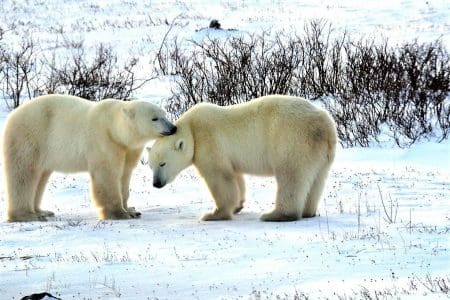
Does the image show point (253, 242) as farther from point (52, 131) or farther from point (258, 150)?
point (52, 131)

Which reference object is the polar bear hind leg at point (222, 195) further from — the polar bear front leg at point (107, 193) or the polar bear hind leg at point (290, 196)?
the polar bear front leg at point (107, 193)

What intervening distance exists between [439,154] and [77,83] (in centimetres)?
773

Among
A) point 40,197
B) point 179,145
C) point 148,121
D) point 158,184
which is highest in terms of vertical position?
point 148,121

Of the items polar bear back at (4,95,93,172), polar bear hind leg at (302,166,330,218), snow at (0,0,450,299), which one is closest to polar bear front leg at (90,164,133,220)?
snow at (0,0,450,299)

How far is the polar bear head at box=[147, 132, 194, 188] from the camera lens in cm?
727

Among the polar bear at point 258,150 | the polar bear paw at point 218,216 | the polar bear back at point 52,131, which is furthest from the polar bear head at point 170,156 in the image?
the polar bear back at point 52,131

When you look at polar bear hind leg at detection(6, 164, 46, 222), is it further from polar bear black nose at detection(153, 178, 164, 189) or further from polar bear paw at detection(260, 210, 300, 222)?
polar bear paw at detection(260, 210, 300, 222)

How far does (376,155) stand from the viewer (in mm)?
10758

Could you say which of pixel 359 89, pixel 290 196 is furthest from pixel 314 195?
pixel 359 89

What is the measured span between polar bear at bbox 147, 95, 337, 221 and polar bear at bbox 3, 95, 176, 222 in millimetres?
269

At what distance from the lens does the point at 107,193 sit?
24.4 feet

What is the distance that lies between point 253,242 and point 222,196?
4.62 ft

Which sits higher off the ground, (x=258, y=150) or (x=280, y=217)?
(x=258, y=150)

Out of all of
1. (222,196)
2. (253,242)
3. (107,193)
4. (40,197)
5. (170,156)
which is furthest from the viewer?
(40,197)
